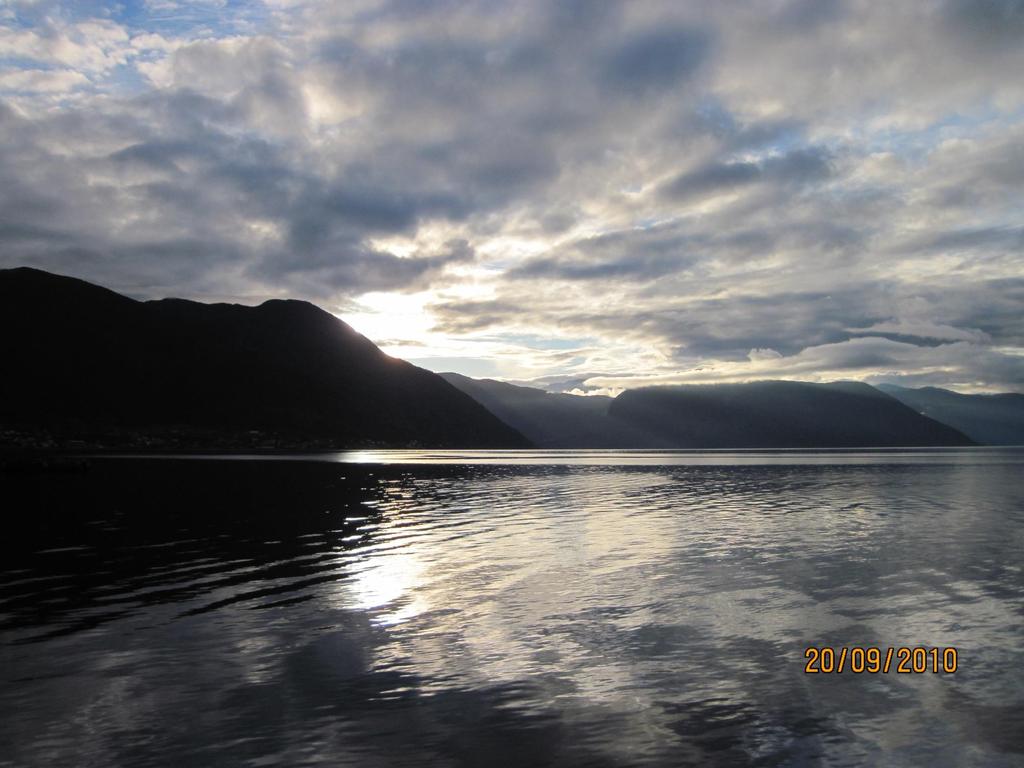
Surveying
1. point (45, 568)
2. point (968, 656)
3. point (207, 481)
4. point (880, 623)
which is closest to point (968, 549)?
point (880, 623)

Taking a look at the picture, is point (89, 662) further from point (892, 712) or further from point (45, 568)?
point (892, 712)

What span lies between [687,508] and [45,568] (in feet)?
176

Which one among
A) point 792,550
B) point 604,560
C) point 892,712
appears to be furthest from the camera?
point 792,550

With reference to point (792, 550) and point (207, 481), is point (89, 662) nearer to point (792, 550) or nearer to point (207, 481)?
point (792, 550)

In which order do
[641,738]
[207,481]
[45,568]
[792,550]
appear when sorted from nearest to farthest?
[641,738]
[45,568]
[792,550]
[207,481]

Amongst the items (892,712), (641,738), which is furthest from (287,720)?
(892,712)

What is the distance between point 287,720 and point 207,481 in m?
99.1

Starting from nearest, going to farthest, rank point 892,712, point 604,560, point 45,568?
point 892,712
point 45,568
point 604,560

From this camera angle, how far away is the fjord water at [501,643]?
568 inches

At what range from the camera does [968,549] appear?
136 ft

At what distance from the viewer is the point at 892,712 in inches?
645

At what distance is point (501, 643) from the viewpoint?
867 inches

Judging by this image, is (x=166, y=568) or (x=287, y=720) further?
(x=166, y=568)

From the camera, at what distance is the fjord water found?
14.4 metres
